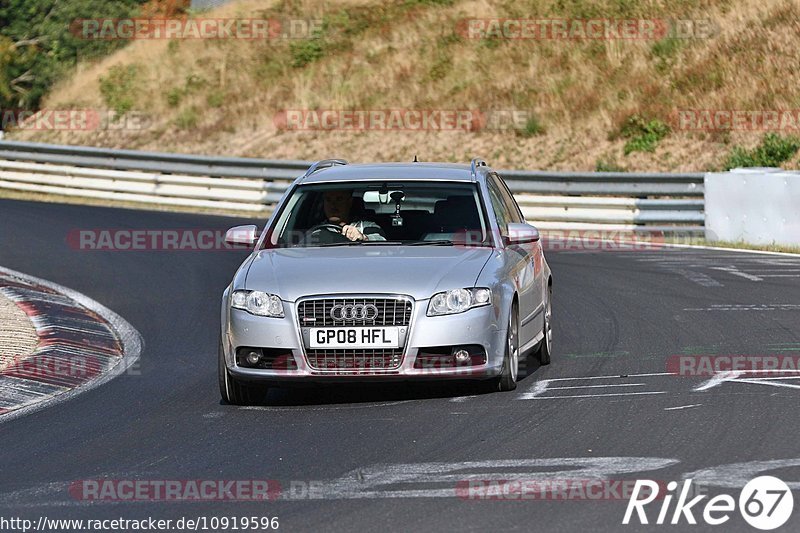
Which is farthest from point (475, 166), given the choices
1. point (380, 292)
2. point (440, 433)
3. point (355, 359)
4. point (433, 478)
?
point (433, 478)

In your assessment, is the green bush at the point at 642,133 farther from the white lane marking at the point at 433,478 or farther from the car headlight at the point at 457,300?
the white lane marking at the point at 433,478

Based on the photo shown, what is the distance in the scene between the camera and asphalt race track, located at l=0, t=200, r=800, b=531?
6.71 metres

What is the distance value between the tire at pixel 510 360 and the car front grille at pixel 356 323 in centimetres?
78

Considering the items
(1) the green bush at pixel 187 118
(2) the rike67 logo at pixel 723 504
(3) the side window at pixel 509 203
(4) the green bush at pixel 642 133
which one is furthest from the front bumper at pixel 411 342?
(1) the green bush at pixel 187 118

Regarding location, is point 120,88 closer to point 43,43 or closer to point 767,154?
point 43,43

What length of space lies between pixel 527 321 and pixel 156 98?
31.6m

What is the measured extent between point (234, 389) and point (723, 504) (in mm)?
4145

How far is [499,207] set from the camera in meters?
11.1

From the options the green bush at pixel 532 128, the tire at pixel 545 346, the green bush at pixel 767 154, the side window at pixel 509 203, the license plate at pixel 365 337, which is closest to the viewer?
the license plate at pixel 365 337

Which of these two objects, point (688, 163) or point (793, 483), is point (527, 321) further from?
point (688, 163)

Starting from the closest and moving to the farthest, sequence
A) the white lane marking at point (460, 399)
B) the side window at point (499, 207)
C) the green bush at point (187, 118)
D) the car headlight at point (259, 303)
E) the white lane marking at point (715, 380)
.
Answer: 1. the car headlight at point (259, 303)
2. the white lane marking at point (460, 399)
3. the white lane marking at point (715, 380)
4. the side window at point (499, 207)
5. the green bush at point (187, 118)

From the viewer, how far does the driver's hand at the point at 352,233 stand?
1055cm

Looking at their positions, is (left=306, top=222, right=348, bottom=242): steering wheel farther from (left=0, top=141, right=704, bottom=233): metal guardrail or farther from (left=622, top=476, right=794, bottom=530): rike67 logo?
(left=0, top=141, right=704, bottom=233): metal guardrail

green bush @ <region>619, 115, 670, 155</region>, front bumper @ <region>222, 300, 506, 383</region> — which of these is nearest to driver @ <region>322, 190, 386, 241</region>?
front bumper @ <region>222, 300, 506, 383</region>
